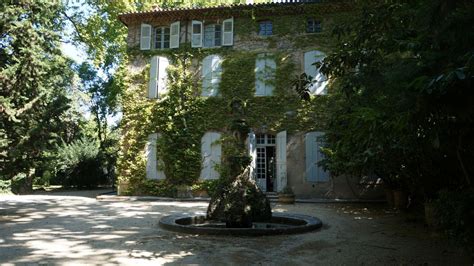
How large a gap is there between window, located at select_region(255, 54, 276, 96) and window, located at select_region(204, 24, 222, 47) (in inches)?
81.0

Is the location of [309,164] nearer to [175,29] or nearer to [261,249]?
[175,29]

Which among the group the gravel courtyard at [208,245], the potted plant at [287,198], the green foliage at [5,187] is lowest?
the gravel courtyard at [208,245]

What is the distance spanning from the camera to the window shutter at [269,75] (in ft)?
53.7

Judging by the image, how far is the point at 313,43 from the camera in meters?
16.4

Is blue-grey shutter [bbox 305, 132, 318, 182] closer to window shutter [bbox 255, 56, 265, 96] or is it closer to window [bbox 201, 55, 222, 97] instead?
window shutter [bbox 255, 56, 265, 96]

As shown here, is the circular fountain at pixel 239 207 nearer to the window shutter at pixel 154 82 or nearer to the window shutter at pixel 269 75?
the window shutter at pixel 269 75

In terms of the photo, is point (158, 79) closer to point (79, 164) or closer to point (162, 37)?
point (162, 37)

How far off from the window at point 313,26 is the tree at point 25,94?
10061 millimetres

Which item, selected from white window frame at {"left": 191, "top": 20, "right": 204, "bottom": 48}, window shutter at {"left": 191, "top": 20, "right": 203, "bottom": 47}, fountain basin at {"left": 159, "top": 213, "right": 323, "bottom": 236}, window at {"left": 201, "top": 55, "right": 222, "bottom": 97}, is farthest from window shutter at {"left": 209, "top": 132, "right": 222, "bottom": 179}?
fountain basin at {"left": 159, "top": 213, "right": 323, "bottom": 236}

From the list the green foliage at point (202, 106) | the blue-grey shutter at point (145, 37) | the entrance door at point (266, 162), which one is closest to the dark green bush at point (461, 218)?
the green foliage at point (202, 106)

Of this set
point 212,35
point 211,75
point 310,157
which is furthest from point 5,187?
point 310,157

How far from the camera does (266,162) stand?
1647 cm

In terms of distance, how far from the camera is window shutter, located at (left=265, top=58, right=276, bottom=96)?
16359 mm

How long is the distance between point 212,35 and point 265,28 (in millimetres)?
2317
